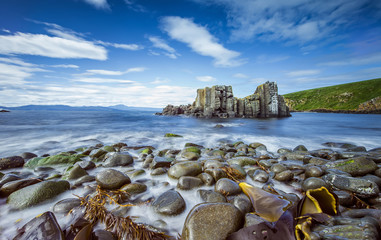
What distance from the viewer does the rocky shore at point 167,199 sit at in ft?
6.44

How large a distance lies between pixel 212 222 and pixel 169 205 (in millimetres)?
964

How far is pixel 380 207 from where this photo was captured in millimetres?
2801

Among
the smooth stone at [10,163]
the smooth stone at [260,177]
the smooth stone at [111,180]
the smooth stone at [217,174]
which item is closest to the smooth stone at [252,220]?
the smooth stone at [217,174]

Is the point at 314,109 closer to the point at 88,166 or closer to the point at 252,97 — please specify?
the point at 252,97

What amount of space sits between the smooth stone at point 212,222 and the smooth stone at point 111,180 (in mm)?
2115

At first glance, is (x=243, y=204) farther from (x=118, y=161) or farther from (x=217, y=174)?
(x=118, y=161)

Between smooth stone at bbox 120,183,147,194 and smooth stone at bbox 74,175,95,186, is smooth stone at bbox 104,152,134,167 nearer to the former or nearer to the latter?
smooth stone at bbox 74,175,95,186

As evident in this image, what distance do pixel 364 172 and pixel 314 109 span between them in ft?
340

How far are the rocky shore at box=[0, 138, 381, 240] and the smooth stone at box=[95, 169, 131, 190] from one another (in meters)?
0.02

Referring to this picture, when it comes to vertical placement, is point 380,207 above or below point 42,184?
below

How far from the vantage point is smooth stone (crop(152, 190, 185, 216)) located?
2.73 meters

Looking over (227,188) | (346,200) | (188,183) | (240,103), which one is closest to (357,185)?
(346,200)

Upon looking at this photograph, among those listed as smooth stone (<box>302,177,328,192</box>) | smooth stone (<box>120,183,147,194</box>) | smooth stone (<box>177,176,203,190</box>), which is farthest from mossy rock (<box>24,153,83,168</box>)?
smooth stone (<box>302,177,328,192</box>)

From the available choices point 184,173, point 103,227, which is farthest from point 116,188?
point 184,173
